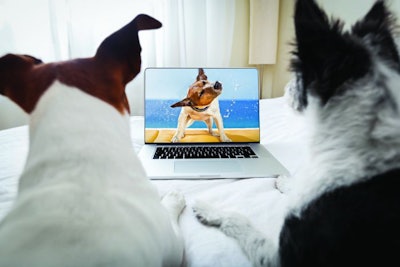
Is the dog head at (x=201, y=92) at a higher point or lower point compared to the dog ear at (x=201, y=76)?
lower

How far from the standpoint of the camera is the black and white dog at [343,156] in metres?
0.47

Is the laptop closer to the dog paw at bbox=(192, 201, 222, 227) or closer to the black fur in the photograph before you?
the dog paw at bbox=(192, 201, 222, 227)

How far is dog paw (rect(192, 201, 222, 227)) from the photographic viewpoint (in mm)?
661

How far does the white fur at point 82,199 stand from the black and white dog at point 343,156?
233mm

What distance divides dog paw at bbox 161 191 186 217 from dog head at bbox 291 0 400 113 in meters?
0.41

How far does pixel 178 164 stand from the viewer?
Result: 955 mm

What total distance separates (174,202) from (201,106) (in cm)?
56

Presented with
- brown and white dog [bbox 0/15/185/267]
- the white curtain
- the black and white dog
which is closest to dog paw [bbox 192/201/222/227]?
the black and white dog

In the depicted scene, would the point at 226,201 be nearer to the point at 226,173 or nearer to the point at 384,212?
the point at 226,173

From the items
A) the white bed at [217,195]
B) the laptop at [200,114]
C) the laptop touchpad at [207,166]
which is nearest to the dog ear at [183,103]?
the laptop at [200,114]

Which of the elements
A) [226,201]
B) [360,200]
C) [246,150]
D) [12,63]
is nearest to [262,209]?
[226,201]

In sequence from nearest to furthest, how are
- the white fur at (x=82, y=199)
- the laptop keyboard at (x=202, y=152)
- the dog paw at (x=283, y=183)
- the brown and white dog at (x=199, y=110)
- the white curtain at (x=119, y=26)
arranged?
1. the white fur at (x=82, y=199)
2. the dog paw at (x=283, y=183)
3. the laptop keyboard at (x=202, y=152)
4. the brown and white dog at (x=199, y=110)
5. the white curtain at (x=119, y=26)

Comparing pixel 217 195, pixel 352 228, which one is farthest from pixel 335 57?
pixel 217 195

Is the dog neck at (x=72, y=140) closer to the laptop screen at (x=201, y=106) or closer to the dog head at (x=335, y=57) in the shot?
the dog head at (x=335, y=57)
